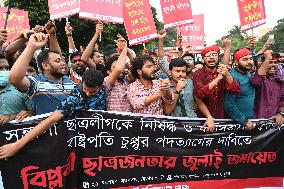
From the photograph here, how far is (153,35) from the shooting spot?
8.73 meters

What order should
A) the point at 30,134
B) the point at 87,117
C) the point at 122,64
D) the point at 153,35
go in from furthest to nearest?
the point at 153,35 < the point at 122,64 < the point at 87,117 < the point at 30,134

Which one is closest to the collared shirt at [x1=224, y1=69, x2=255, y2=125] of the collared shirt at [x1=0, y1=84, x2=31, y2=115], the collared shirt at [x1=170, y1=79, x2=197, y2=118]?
the collared shirt at [x1=170, y1=79, x2=197, y2=118]

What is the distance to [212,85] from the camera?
4566mm

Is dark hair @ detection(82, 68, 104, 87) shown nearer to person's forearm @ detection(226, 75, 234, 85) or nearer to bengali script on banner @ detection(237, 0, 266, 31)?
person's forearm @ detection(226, 75, 234, 85)

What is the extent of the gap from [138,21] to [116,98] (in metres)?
4.34

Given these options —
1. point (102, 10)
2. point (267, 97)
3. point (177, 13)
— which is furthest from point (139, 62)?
point (177, 13)

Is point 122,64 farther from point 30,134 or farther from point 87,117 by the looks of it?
point 30,134

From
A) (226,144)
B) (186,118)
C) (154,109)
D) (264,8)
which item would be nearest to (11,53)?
(154,109)

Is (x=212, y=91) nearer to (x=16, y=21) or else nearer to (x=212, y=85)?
(x=212, y=85)

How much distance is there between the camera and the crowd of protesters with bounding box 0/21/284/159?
3.99 m

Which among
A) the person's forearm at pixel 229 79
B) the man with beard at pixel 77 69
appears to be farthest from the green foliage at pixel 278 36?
the person's forearm at pixel 229 79

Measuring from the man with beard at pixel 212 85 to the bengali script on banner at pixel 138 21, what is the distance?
12.2 ft

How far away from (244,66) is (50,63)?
2377mm

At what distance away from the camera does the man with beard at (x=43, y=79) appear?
3.68m
